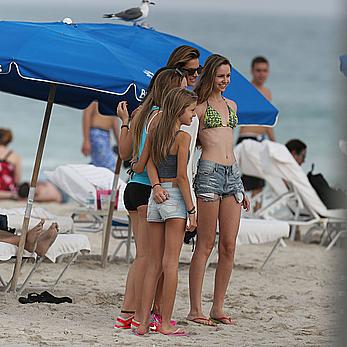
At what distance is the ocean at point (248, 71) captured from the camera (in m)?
30.1

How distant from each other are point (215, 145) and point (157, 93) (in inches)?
21.8

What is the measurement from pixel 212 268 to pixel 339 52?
6080 mm

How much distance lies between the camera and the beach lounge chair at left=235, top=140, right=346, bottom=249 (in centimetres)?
973

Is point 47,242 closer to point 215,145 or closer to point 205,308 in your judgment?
point 205,308

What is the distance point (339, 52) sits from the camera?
2.21 m

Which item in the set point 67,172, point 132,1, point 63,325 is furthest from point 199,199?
point 132,1

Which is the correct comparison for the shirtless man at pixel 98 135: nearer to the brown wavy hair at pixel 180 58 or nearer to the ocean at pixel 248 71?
the brown wavy hair at pixel 180 58

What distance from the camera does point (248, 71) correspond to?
3856 centimetres

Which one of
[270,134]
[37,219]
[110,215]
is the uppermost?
[270,134]

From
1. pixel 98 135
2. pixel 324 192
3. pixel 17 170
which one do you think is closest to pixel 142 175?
pixel 324 192

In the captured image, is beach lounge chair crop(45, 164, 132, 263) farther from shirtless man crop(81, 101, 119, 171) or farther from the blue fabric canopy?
shirtless man crop(81, 101, 119, 171)

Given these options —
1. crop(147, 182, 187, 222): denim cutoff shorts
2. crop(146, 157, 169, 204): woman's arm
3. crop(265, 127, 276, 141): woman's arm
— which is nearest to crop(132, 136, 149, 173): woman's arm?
crop(146, 157, 169, 204): woman's arm

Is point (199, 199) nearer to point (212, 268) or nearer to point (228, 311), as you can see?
A: point (228, 311)

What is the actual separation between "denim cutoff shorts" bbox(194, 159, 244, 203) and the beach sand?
2.39 feet
